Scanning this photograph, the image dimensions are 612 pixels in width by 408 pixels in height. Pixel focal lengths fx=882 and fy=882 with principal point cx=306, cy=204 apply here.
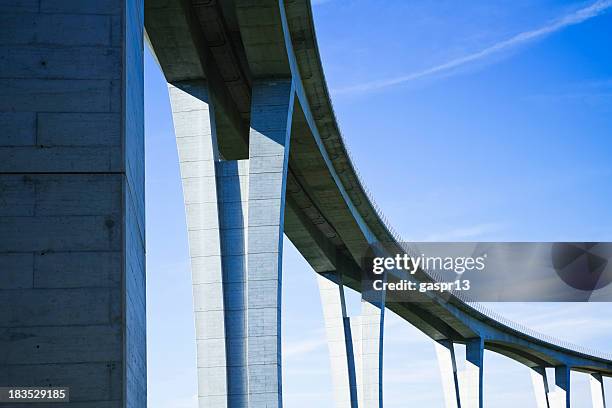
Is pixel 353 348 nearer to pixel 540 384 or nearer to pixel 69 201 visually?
pixel 69 201

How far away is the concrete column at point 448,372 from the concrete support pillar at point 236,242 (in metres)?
59.2

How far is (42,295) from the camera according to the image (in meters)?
10.7

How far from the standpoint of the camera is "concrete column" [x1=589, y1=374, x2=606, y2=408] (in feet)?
395

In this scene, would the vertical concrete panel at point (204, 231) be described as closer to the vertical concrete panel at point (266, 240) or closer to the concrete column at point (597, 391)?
the vertical concrete panel at point (266, 240)

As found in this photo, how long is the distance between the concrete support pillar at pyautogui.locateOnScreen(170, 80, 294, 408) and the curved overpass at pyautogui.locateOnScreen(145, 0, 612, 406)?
83 cm

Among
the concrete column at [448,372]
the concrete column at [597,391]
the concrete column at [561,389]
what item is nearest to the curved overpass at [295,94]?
the concrete column at [448,372]

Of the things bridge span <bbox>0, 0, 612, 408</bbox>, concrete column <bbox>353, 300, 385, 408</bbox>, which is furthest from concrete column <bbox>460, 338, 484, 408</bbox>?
concrete column <bbox>353, 300, 385, 408</bbox>

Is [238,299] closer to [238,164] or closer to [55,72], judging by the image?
[238,164]

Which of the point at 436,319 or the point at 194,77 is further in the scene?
the point at 436,319

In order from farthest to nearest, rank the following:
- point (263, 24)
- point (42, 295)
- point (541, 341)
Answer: point (541, 341) → point (263, 24) → point (42, 295)

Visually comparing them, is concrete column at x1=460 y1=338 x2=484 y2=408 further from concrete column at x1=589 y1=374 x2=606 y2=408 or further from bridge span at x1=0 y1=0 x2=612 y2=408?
concrete column at x1=589 y1=374 x2=606 y2=408

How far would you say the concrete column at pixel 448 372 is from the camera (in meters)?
83.9

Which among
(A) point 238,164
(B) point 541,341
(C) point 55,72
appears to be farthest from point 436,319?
(C) point 55,72

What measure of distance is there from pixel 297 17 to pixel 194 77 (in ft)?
12.3
